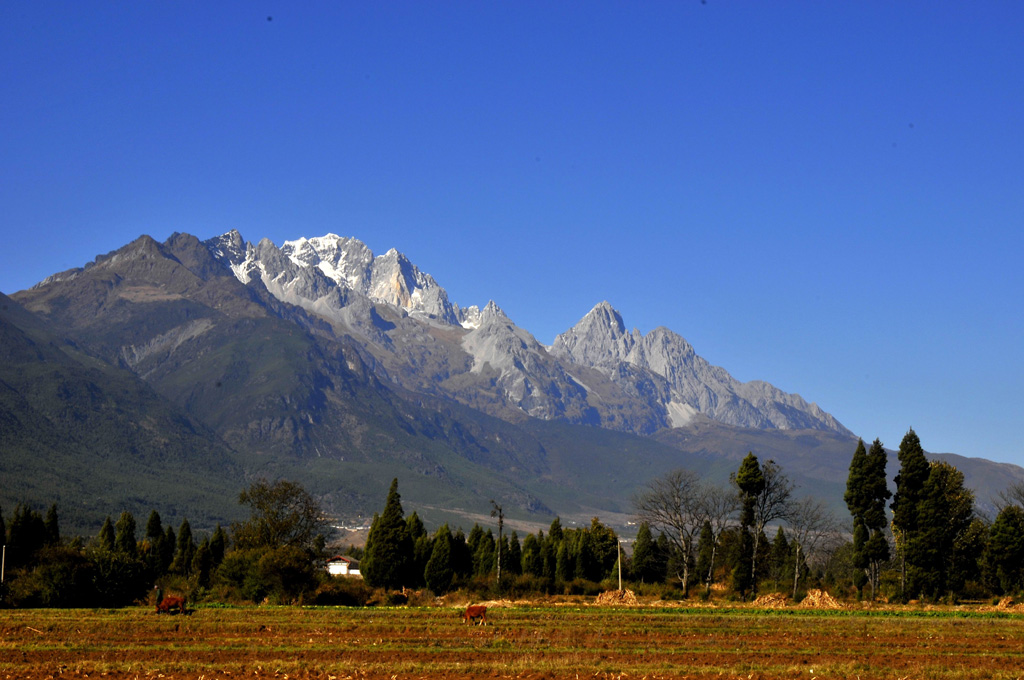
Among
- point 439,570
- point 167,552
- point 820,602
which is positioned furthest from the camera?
point 167,552

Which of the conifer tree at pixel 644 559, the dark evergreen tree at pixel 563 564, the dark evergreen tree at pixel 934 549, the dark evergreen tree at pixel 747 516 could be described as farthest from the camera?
the conifer tree at pixel 644 559

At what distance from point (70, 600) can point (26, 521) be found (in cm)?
3785

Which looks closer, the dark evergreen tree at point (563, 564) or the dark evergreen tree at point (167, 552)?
the dark evergreen tree at point (563, 564)

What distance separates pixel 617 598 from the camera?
7188 cm

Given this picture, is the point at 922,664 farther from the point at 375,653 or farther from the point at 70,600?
the point at 70,600

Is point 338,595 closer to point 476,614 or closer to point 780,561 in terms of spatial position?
point 476,614

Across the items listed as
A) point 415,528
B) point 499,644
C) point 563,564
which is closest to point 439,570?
point 415,528

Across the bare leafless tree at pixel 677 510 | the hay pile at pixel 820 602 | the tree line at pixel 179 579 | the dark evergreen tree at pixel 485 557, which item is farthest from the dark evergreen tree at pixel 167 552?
the hay pile at pixel 820 602

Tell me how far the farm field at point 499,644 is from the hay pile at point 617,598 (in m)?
13.2

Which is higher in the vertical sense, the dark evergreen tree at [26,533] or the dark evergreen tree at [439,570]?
the dark evergreen tree at [26,533]

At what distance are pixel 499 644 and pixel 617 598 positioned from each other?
1336 inches

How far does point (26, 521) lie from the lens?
93.1 meters

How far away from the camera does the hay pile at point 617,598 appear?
229 feet

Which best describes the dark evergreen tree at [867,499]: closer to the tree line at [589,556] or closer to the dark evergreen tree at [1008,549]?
the tree line at [589,556]
